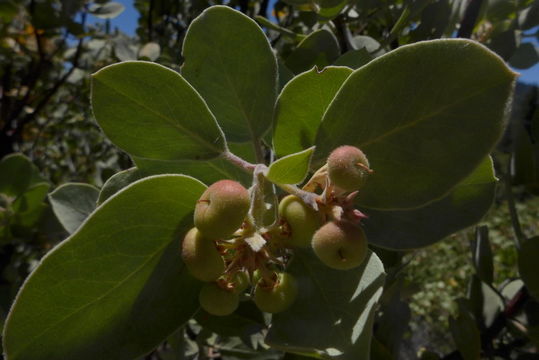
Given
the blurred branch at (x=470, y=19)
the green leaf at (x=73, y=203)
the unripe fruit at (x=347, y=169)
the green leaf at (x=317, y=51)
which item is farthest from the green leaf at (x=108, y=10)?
the unripe fruit at (x=347, y=169)

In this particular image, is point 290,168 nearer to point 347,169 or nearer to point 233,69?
point 347,169

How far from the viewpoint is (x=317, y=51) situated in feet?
4.54

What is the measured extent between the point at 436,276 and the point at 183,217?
700 centimetres

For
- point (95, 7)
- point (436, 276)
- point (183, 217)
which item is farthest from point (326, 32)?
point (436, 276)

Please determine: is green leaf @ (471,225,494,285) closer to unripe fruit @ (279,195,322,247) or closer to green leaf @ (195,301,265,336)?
green leaf @ (195,301,265,336)

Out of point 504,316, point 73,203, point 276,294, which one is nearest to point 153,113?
point 276,294

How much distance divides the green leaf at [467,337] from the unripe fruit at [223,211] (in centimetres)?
109

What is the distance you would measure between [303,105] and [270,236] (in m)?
0.25

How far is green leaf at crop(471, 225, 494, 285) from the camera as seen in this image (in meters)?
1.64

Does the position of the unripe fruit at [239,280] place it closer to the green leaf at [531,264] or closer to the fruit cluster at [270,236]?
the fruit cluster at [270,236]

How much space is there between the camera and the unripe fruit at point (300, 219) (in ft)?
2.58

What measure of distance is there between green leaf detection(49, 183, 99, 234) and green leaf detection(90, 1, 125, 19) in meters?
1.84

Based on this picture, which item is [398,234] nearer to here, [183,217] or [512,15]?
[183,217]

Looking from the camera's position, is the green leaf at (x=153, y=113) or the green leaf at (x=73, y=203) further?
the green leaf at (x=73, y=203)
